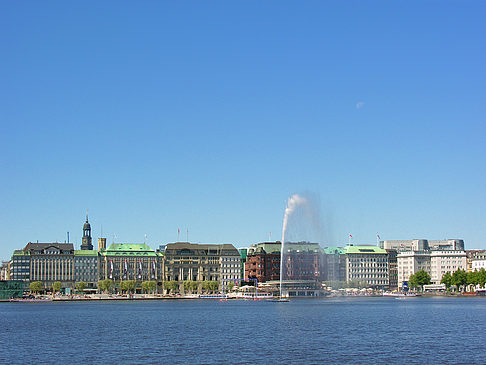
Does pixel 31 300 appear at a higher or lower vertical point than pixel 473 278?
lower

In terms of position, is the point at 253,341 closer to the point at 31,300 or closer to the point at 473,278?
the point at 31,300

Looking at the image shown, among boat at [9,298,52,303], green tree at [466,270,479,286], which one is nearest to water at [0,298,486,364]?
boat at [9,298,52,303]

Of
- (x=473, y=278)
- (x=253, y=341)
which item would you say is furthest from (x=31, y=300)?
(x=253, y=341)

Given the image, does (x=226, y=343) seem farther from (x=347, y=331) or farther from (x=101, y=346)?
(x=347, y=331)

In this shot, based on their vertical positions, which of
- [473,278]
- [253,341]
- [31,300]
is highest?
[253,341]

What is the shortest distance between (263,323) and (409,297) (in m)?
120

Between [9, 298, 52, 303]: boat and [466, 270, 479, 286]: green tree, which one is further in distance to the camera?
[466, 270, 479, 286]: green tree

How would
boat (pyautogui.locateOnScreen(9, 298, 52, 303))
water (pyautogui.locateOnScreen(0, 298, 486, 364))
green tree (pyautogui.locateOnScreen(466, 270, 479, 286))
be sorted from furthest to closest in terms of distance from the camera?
1. green tree (pyautogui.locateOnScreen(466, 270, 479, 286))
2. boat (pyautogui.locateOnScreen(9, 298, 52, 303))
3. water (pyautogui.locateOnScreen(0, 298, 486, 364))

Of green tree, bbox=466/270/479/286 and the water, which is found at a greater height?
the water

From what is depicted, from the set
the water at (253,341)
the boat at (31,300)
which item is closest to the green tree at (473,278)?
the water at (253,341)

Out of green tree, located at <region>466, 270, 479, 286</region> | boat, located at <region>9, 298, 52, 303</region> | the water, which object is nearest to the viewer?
the water

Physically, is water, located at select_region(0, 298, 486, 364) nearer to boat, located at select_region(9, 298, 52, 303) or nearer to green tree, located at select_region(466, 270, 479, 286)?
boat, located at select_region(9, 298, 52, 303)

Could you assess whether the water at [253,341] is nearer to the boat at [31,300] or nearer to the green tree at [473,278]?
the boat at [31,300]

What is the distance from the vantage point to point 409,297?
199 meters
